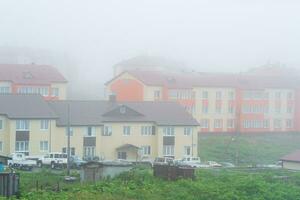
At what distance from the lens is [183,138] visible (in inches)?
1457

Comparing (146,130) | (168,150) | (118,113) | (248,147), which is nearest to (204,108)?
(248,147)

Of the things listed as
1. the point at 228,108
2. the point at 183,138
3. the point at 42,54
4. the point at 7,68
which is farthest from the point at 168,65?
the point at 183,138

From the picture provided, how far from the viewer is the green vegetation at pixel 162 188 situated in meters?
19.5

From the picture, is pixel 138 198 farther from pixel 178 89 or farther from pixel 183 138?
pixel 178 89

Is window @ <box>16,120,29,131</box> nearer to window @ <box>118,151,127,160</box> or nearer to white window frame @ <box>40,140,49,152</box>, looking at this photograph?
white window frame @ <box>40,140,49,152</box>

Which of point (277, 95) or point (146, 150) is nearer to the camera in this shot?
point (146, 150)

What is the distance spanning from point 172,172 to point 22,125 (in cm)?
1192

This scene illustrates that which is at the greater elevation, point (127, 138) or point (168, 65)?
point (168, 65)

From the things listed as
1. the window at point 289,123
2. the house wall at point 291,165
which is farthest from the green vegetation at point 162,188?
the window at point 289,123

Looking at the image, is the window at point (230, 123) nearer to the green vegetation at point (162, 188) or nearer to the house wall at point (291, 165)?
the house wall at point (291, 165)

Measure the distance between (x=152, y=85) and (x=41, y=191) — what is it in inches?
1019

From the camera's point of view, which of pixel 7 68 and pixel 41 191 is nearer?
pixel 41 191

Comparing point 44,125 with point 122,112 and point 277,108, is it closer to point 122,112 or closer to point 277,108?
point 122,112

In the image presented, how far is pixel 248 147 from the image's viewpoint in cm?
4119
